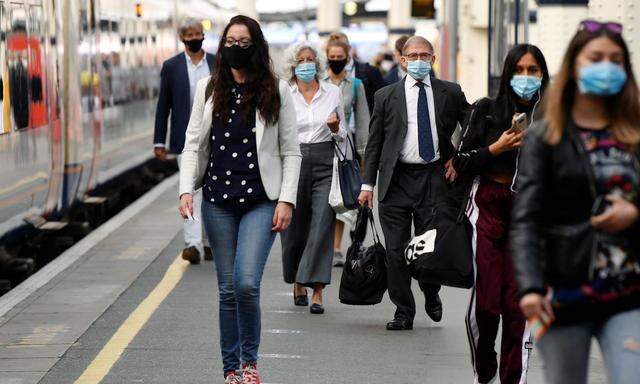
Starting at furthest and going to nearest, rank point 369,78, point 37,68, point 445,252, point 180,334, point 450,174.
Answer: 1. point 37,68
2. point 369,78
3. point 180,334
4. point 450,174
5. point 445,252

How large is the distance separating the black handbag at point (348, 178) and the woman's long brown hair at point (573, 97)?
4.92m

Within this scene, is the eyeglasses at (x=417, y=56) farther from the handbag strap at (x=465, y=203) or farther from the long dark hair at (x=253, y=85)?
the long dark hair at (x=253, y=85)

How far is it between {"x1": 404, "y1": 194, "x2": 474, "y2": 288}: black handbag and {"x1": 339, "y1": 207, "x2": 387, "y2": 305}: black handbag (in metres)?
1.08

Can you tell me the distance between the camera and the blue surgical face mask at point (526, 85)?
6.71 m

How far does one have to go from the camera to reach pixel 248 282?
22.5 ft

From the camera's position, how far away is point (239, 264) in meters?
6.85

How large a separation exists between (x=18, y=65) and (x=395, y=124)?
398 cm

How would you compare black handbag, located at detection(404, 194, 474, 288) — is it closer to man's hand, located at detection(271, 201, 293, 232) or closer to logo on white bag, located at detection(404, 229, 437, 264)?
logo on white bag, located at detection(404, 229, 437, 264)

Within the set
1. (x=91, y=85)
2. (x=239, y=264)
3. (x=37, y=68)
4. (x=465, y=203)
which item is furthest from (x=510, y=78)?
(x=91, y=85)

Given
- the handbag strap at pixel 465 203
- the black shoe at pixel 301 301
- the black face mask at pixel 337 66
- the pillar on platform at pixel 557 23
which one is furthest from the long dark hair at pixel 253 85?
the pillar on platform at pixel 557 23

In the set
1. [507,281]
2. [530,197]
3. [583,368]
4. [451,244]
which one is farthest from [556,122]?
[451,244]

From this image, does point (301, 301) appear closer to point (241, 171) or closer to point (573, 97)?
point (241, 171)

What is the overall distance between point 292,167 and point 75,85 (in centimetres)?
834

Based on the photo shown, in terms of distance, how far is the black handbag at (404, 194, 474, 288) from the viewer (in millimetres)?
7191
